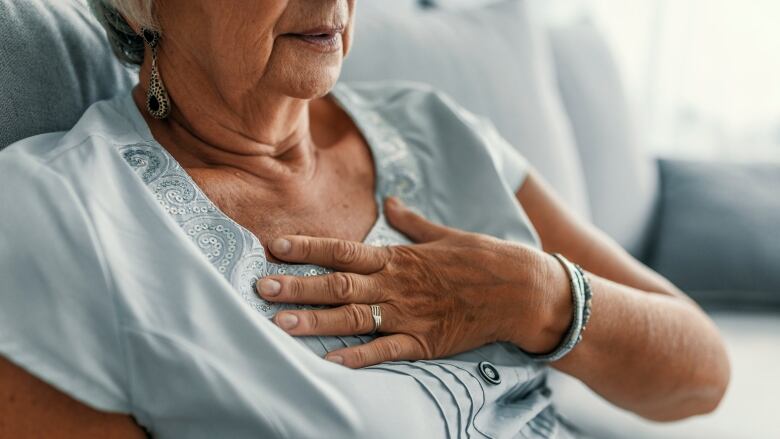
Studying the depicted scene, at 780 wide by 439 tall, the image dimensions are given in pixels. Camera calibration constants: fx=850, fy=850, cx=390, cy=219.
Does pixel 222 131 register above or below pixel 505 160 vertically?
above

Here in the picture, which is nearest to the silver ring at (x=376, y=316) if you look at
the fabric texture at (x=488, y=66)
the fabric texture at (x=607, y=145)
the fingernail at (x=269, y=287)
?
the fingernail at (x=269, y=287)

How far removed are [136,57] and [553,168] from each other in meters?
0.88

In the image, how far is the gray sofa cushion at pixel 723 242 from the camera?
188 cm

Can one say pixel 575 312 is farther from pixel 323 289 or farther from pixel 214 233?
pixel 214 233

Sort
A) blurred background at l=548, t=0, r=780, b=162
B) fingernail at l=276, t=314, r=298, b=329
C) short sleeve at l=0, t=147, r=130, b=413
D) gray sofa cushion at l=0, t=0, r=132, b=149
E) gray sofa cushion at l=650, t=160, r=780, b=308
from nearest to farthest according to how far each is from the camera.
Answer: short sleeve at l=0, t=147, r=130, b=413 < fingernail at l=276, t=314, r=298, b=329 < gray sofa cushion at l=0, t=0, r=132, b=149 < gray sofa cushion at l=650, t=160, r=780, b=308 < blurred background at l=548, t=0, r=780, b=162

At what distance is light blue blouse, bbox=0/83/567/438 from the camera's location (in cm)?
76

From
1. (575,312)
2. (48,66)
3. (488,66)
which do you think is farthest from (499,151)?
(48,66)

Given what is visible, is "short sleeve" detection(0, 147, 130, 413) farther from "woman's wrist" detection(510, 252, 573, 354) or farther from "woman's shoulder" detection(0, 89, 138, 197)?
"woman's wrist" detection(510, 252, 573, 354)

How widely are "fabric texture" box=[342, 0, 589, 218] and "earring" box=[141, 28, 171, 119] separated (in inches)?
18.8

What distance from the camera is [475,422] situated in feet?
3.12

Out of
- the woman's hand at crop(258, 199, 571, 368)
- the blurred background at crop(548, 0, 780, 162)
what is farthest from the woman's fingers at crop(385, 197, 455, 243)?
the blurred background at crop(548, 0, 780, 162)

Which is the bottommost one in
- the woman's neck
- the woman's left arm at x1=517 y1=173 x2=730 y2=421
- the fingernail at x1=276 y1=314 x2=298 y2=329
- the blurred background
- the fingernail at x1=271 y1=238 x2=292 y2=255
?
the blurred background

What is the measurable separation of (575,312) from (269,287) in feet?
1.37

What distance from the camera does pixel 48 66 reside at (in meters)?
1.03
